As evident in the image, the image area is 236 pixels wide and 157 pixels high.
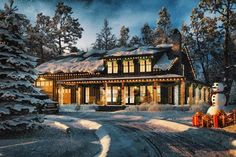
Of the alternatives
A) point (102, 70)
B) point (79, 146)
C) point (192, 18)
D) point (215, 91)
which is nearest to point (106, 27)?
point (192, 18)

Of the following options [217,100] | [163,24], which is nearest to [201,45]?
[163,24]

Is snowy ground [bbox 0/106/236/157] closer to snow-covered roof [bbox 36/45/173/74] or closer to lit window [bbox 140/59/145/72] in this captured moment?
lit window [bbox 140/59/145/72]

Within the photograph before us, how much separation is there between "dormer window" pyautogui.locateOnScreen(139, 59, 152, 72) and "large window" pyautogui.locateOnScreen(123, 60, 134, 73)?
1.22 metres

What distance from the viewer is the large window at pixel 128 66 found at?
40.3 m

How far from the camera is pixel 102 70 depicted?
41.4m

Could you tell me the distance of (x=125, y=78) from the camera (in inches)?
1475

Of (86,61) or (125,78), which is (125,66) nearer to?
(125,78)

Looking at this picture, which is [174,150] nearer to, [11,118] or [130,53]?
[11,118]

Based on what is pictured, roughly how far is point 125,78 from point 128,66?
3.43m

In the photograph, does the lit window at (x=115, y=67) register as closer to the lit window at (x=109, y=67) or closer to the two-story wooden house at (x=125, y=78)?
the two-story wooden house at (x=125, y=78)

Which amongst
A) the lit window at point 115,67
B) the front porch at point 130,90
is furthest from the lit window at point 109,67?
the front porch at point 130,90

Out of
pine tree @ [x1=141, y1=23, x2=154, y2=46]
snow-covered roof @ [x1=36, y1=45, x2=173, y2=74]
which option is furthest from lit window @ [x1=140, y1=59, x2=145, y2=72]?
pine tree @ [x1=141, y1=23, x2=154, y2=46]

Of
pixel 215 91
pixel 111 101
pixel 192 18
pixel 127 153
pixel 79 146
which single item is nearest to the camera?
pixel 127 153

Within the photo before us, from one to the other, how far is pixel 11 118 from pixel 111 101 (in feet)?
85.7
